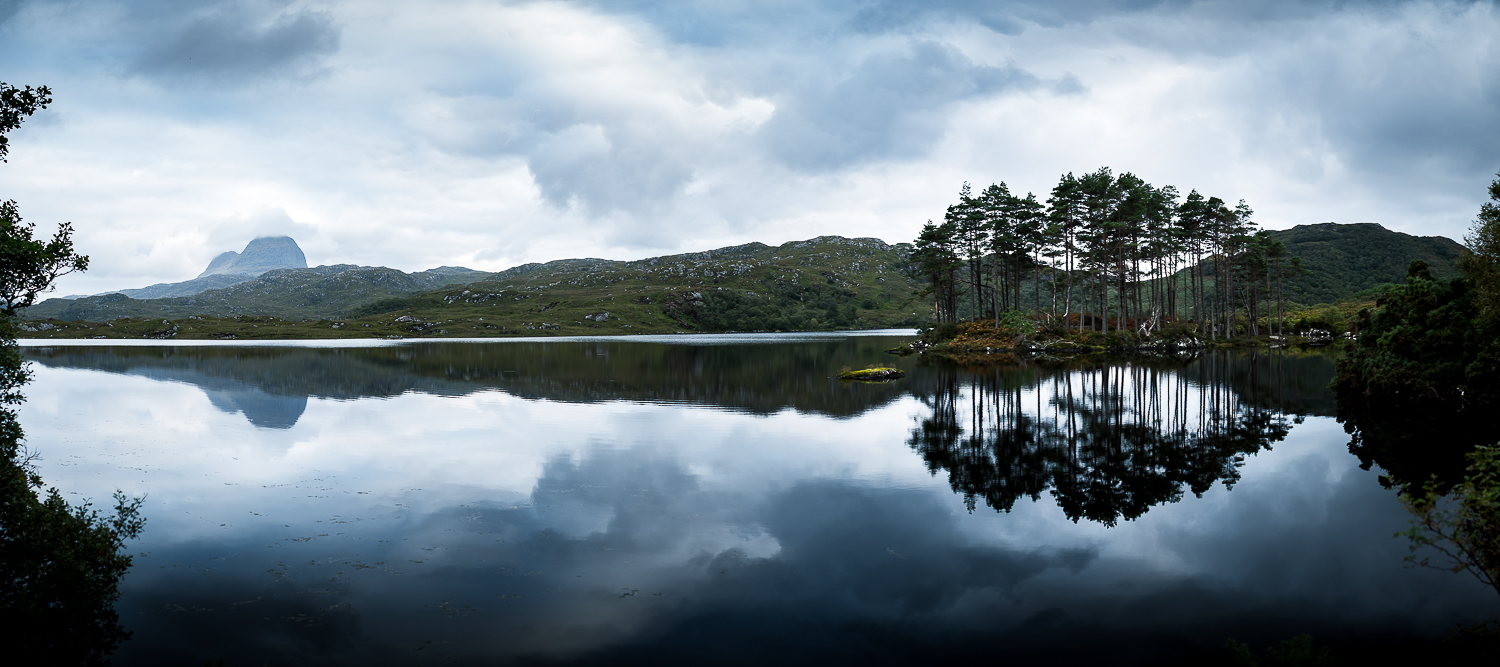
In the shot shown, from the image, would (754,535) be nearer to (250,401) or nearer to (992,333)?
(250,401)

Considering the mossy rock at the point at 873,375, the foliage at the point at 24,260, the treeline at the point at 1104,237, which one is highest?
the treeline at the point at 1104,237

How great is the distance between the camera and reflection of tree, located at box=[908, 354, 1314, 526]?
19766 millimetres

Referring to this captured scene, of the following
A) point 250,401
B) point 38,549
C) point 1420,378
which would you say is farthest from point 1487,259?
point 250,401

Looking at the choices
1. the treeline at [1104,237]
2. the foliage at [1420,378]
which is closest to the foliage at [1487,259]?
the foliage at [1420,378]

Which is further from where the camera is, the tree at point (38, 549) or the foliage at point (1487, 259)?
the foliage at point (1487, 259)

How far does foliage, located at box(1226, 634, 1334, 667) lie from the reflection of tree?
640 centimetres

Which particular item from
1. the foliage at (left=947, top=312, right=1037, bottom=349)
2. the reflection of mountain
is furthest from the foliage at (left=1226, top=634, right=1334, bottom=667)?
the foliage at (left=947, top=312, right=1037, bottom=349)

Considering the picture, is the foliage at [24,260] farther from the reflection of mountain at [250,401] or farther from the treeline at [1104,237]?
the treeline at [1104,237]

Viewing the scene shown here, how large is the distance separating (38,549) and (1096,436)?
Result: 3066 cm

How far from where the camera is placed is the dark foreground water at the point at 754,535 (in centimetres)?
1112

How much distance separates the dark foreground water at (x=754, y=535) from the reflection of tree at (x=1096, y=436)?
0.19 m

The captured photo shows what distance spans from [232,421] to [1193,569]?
41.4m

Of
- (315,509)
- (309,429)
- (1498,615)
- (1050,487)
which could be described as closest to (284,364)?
(309,429)

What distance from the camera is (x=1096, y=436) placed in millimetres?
27625
